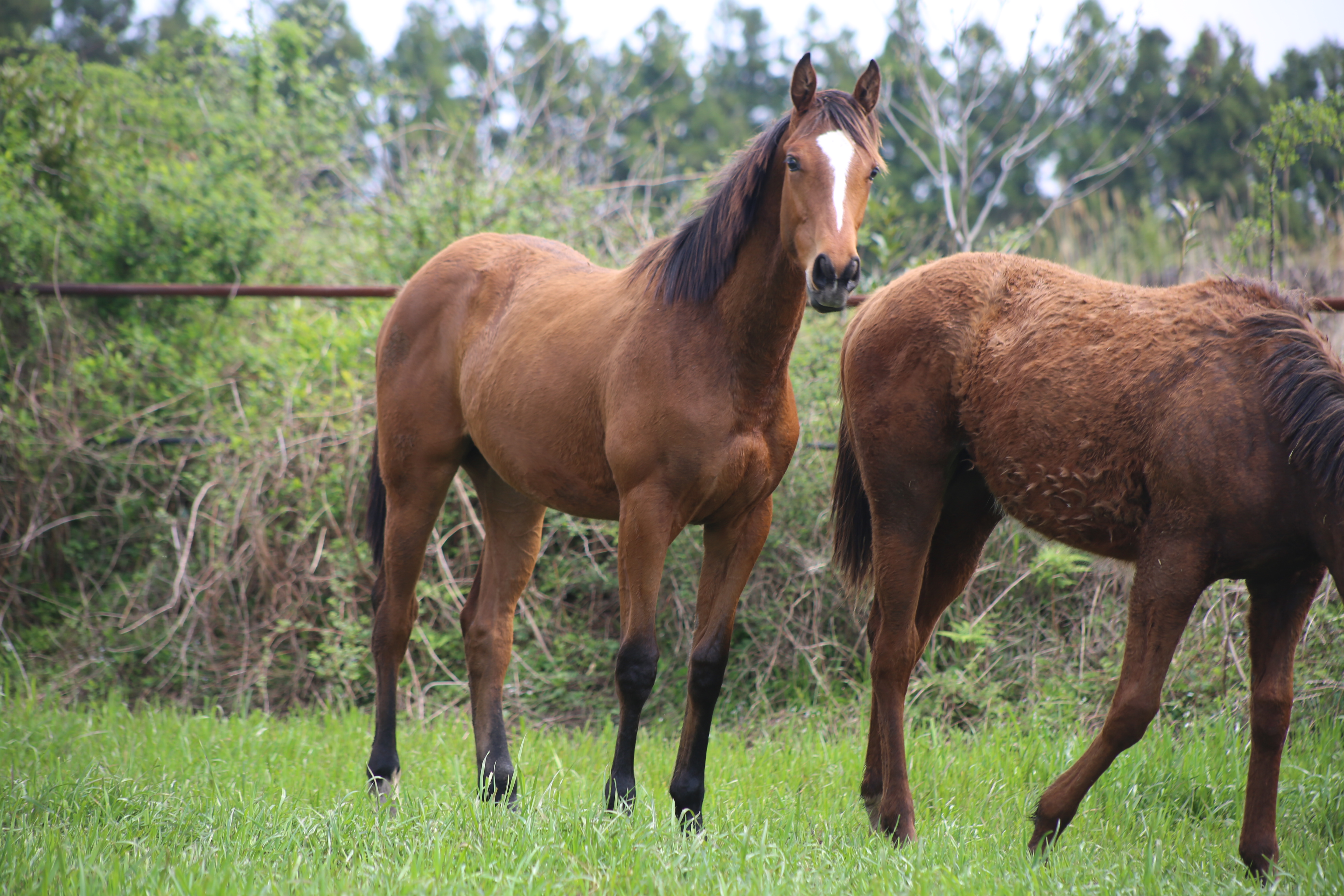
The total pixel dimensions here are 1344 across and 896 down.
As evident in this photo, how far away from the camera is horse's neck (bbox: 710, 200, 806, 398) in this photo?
3193 mm

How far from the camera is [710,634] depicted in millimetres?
3371

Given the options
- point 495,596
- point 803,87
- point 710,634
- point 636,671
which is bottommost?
point 495,596

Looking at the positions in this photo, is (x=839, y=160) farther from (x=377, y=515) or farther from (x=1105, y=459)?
(x=377, y=515)

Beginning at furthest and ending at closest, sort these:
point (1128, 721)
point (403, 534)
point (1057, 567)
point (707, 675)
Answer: point (1057, 567) → point (403, 534) → point (707, 675) → point (1128, 721)

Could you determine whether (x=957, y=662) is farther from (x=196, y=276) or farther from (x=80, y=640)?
(x=196, y=276)

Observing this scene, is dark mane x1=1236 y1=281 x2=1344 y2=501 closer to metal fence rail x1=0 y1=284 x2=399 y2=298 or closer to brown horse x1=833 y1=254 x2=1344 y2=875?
brown horse x1=833 y1=254 x2=1344 y2=875

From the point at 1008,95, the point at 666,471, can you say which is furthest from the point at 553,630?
the point at 1008,95

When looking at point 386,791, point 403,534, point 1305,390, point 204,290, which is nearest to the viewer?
point 1305,390

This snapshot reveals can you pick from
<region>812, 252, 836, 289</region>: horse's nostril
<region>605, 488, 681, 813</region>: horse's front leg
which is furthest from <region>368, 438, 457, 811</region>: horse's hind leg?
<region>812, 252, 836, 289</region>: horse's nostril

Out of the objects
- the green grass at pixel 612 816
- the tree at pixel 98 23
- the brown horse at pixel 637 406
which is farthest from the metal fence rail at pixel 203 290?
the tree at pixel 98 23

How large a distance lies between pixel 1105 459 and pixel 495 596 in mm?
2475

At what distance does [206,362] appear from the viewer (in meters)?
6.70

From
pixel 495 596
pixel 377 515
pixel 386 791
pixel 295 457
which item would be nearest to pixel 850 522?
pixel 495 596

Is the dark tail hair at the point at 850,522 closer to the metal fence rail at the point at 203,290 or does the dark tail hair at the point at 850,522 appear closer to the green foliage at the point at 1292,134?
the metal fence rail at the point at 203,290
